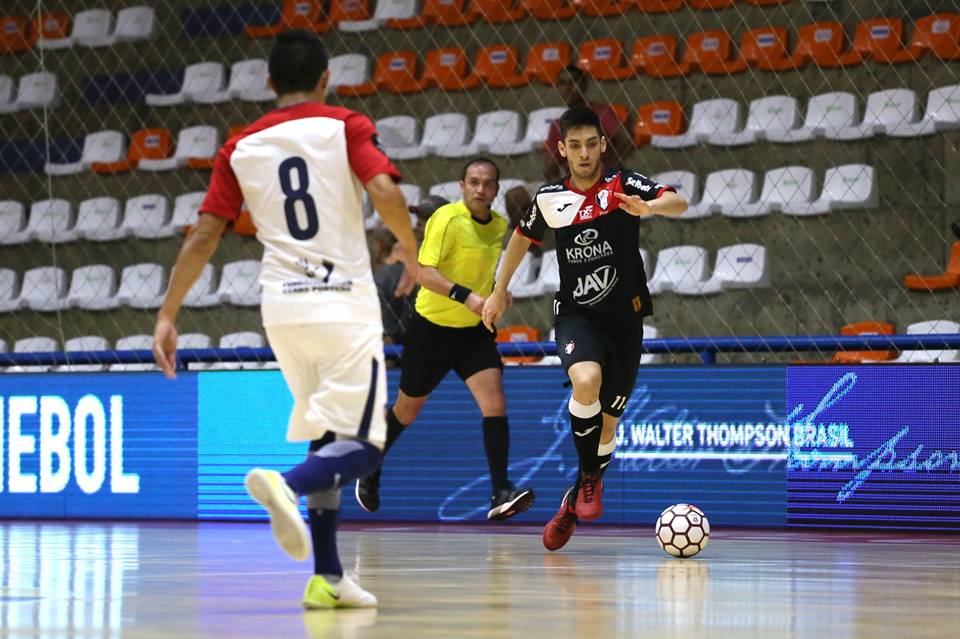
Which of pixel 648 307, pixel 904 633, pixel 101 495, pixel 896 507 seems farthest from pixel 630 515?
pixel 904 633

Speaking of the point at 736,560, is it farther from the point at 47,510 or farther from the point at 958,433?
the point at 47,510

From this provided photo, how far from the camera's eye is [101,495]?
10.8 metres

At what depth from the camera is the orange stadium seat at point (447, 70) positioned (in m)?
14.7

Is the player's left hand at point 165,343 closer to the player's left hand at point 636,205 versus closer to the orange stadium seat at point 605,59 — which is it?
the player's left hand at point 636,205

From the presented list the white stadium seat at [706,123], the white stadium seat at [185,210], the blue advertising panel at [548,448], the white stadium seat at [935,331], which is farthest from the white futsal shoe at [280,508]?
the white stadium seat at [185,210]

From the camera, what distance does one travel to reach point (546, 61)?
14172 millimetres

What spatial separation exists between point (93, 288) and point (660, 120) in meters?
5.63

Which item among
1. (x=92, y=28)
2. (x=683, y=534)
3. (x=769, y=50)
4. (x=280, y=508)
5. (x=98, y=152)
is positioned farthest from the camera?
(x=92, y=28)

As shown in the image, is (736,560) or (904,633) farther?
(736,560)

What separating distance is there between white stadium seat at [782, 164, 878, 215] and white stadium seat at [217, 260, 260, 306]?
473 cm

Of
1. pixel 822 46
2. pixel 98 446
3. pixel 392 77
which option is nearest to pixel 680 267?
pixel 822 46

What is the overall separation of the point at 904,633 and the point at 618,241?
376 cm

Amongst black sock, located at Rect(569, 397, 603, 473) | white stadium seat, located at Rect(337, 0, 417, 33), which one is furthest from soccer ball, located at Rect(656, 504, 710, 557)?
white stadium seat, located at Rect(337, 0, 417, 33)

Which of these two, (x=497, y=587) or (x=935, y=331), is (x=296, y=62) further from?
(x=935, y=331)
